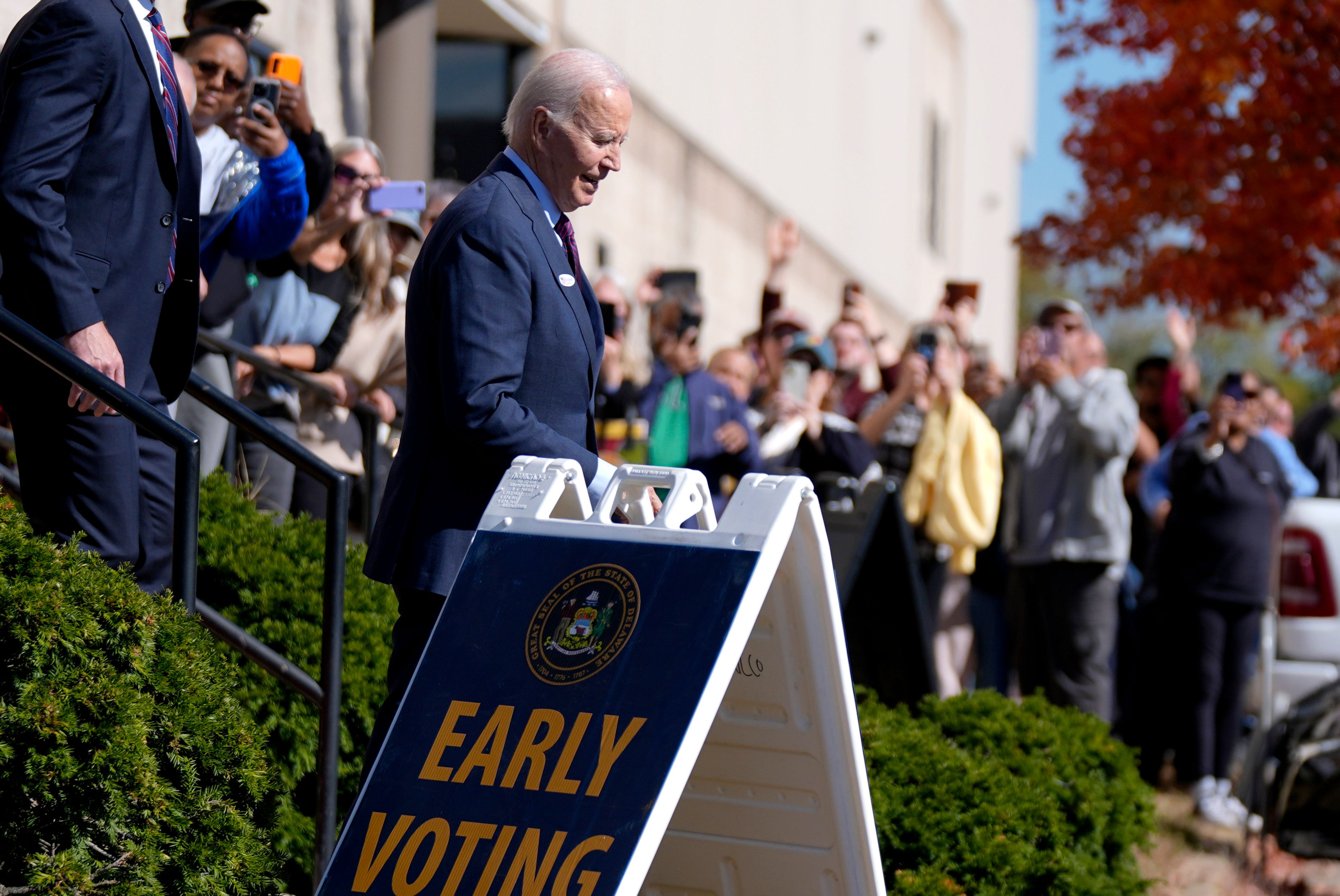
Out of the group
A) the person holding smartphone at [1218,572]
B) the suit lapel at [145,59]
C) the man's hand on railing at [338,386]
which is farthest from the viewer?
the person holding smartphone at [1218,572]

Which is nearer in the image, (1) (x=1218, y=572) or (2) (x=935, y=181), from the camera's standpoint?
(1) (x=1218, y=572)

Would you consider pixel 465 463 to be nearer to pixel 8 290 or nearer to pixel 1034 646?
pixel 8 290

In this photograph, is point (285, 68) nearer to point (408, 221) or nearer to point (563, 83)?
point (408, 221)

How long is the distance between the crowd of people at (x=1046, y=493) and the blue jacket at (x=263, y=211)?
2686 millimetres

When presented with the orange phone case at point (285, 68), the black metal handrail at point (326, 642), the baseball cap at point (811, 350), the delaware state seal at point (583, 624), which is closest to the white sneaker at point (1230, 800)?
the baseball cap at point (811, 350)

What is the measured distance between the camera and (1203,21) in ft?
41.3

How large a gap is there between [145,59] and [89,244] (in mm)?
452

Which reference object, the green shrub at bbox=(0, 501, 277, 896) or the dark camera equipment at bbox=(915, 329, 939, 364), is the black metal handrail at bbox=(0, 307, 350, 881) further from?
the dark camera equipment at bbox=(915, 329, 939, 364)

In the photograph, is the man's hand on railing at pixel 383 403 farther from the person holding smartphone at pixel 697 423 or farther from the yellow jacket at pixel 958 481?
the yellow jacket at pixel 958 481

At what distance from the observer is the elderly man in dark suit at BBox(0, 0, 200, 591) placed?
3.33 metres

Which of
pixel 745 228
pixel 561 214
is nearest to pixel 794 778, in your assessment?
pixel 561 214

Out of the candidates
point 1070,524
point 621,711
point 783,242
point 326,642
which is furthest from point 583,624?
point 783,242

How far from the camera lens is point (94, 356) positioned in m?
3.37

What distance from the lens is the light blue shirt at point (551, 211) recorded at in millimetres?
3266
